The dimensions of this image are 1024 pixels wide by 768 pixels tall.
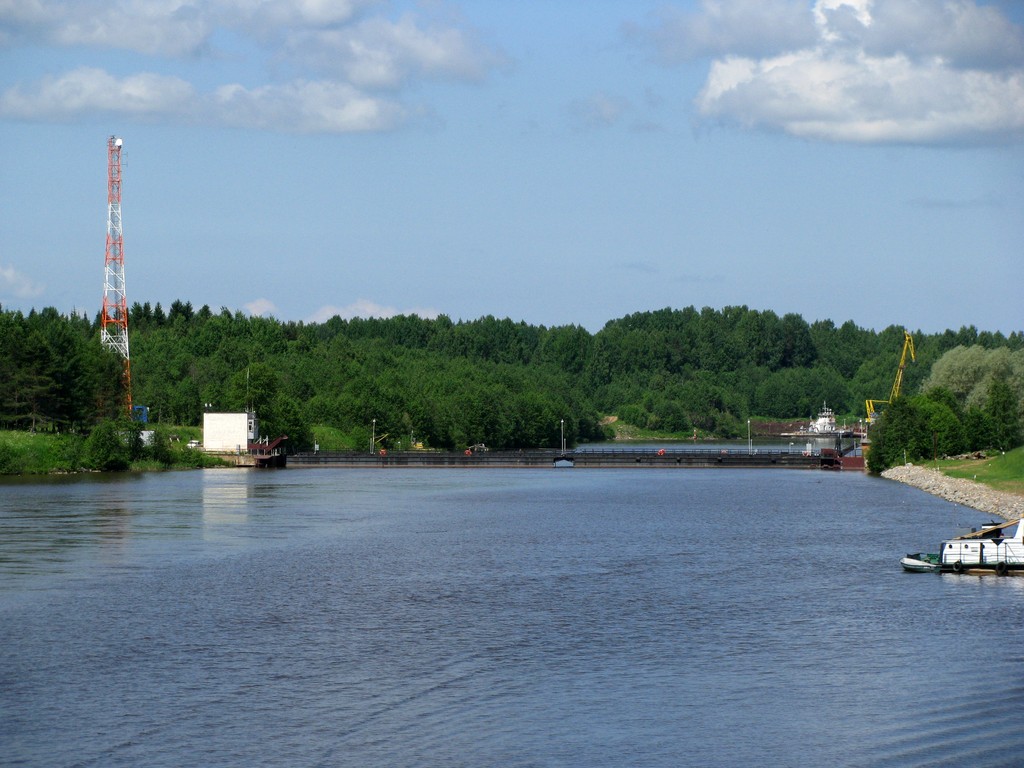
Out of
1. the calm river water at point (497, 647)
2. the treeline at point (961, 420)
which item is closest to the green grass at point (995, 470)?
the treeline at point (961, 420)

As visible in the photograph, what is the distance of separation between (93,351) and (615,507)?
7492cm

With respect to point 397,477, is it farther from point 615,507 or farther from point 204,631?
point 204,631

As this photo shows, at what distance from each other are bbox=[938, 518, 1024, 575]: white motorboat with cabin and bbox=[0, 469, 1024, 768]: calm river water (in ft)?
2.96

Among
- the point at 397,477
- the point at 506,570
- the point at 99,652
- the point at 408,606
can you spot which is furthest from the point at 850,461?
the point at 99,652

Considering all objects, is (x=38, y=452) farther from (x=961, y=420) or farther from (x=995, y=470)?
(x=961, y=420)

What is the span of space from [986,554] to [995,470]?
165ft

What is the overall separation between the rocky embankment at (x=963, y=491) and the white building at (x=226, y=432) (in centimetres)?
7130

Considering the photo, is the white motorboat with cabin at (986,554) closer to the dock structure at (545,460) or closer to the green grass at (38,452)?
the green grass at (38,452)

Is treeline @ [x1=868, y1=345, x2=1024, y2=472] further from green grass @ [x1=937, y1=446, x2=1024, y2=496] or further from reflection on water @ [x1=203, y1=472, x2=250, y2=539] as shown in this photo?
reflection on water @ [x1=203, y1=472, x2=250, y2=539]

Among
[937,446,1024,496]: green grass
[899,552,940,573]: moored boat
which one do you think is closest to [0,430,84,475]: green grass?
[937,446,1024,496]: green grass

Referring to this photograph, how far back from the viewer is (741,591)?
43656 mm

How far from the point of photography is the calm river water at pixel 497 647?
24922 millimetres

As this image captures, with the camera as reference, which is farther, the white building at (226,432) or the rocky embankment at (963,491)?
the white building at (226,432)

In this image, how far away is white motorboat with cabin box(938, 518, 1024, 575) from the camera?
4550 cm
